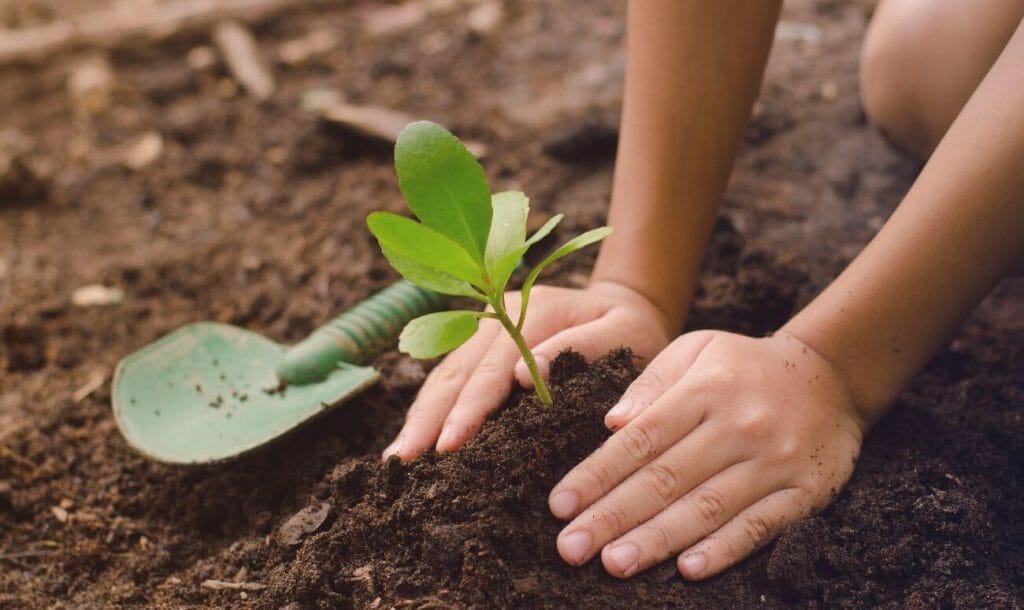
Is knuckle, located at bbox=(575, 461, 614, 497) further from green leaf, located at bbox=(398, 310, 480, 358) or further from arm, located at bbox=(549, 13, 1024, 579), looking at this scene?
green leaf, located at bbox=(398, 310, 480, 358)

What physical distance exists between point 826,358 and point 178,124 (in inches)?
82.7

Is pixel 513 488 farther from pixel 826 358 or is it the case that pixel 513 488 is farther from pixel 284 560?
pixel 826 358

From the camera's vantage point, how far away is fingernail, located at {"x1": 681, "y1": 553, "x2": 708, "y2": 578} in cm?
117

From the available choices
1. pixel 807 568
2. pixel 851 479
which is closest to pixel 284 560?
pixel 807 568

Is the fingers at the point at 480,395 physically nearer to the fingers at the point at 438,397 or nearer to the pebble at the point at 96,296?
the fingers at the point at 438,397

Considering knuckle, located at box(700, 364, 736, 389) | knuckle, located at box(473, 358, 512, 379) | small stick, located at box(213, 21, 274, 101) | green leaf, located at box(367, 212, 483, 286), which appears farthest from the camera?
small stick, located at box(213, 21, 274, 101)

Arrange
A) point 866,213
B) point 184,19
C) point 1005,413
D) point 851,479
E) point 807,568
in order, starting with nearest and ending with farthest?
1. point 807,568
2. point 851,479
3. point 1005,413
4. point 866,213
5. point 184,19

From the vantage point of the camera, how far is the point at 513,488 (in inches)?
47.4

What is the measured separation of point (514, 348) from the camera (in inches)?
54.2

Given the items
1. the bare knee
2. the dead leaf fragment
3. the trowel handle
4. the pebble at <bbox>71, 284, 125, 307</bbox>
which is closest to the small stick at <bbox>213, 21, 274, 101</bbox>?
the pebble at <bbox>71, 284, 125, 307</bbox>

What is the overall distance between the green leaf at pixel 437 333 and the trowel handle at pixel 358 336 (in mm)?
508

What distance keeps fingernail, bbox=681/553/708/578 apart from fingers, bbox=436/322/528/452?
34cm

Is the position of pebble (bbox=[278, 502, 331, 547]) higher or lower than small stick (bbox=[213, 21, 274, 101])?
higher

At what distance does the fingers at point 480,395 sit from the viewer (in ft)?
4.29
